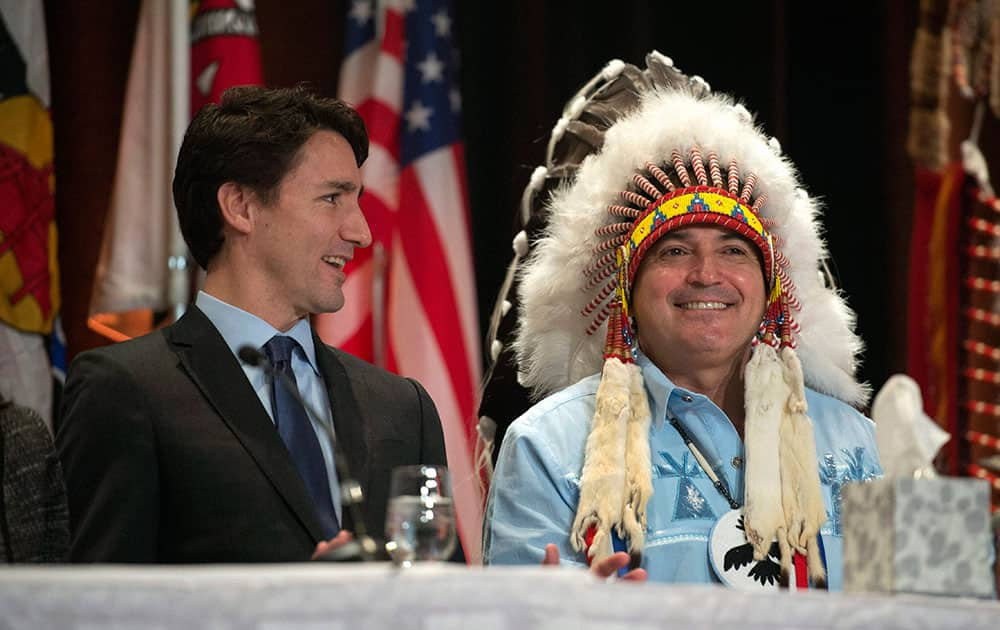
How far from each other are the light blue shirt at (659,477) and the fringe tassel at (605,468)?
3 cm

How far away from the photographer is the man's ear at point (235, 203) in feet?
8.73

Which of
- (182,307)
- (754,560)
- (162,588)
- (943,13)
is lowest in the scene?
(754,560)

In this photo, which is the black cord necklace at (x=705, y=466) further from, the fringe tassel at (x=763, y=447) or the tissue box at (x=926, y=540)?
the tissue box at (x=926, y=540)

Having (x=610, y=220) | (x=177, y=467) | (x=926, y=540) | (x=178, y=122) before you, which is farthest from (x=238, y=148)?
(x=926, y=540)

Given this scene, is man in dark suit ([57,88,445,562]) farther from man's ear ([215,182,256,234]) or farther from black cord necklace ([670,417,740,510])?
black cord necklace ([670,417,740,510])

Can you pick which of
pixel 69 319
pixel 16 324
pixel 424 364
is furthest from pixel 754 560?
pixel 69 319

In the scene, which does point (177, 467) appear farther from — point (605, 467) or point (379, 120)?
point (379, 120)

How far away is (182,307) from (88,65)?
84 cm

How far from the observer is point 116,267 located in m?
3.80

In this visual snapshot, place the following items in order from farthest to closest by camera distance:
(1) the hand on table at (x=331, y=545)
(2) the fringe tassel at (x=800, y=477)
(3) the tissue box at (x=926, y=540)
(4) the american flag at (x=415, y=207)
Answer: (4) the american flag at (x=415, y=207) → (2) the fringe tassel at (x=800, y=477) → (1) the hand on table at (x=331, y=545) → (3) the tissue box at (x=926, y=540)

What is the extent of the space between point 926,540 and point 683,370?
118 centimetres

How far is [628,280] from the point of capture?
2852 millimetres

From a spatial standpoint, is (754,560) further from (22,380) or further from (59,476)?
(22,380)

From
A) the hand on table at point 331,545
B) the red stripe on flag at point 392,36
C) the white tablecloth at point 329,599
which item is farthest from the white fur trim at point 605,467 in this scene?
the red stripe on flag at point 392,36
